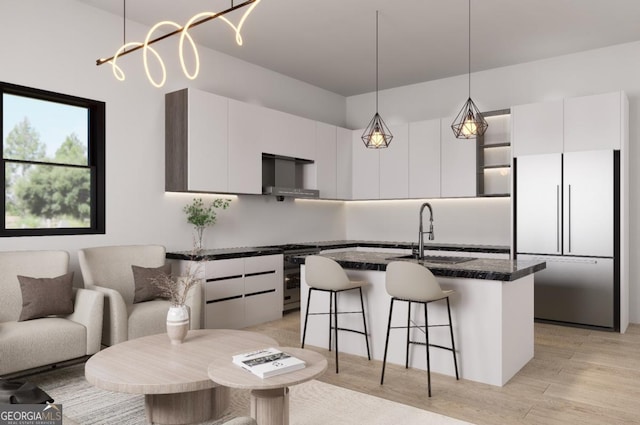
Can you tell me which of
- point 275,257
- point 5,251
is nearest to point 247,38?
point 275,257

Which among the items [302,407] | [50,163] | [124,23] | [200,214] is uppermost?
[124,23]

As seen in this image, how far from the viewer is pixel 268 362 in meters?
2.44

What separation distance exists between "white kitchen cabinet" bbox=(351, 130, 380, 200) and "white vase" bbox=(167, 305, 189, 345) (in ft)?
14.4

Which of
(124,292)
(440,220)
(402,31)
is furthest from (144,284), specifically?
(440,220)

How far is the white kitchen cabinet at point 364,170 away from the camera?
7.06 meters

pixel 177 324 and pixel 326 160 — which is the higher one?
pixel 326 160

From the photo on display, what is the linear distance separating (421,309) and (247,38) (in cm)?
346

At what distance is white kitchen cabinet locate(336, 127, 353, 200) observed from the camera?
7004mm

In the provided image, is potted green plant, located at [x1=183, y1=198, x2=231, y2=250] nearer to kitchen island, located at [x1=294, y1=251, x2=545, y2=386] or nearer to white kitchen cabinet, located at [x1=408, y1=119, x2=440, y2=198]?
kitchen island, located at [x1=294, y1=251, x2=545, y2=386]

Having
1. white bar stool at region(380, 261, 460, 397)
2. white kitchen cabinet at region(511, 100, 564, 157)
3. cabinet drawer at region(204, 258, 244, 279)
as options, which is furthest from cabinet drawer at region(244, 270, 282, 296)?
white kitchen cabinet at region(511, 100, 564, 157)

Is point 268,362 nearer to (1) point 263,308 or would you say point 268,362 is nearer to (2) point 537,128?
(1) point 263,308

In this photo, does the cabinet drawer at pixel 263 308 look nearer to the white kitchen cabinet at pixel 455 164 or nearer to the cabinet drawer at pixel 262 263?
the cabinet drawer at pixel 262 263

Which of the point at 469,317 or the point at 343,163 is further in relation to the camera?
the point at 343,163

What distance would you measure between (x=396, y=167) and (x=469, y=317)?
354 centimetres
